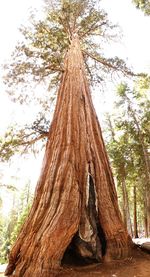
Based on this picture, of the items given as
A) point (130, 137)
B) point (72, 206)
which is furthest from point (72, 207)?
point (130, 137)

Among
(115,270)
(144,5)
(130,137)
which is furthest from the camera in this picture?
(130,137)

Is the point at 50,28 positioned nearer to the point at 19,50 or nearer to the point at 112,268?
the point at 19,50

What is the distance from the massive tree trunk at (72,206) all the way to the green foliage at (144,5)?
499 cm

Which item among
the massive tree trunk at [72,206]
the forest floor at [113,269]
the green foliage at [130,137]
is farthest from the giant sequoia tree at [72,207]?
the green foliage at [130,137]

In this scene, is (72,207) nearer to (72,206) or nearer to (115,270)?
(72,206)

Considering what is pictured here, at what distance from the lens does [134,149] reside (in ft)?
55.4

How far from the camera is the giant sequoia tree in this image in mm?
4340

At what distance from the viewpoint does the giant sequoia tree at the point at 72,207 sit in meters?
4.34

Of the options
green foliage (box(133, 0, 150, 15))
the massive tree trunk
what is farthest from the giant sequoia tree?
green foliage (box(133, 0, 150, 15))

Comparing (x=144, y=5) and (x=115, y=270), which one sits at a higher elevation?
(x=144, y=5)

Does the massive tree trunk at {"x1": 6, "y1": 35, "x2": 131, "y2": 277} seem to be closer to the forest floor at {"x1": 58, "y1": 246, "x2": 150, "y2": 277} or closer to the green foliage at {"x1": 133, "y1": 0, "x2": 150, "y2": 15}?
the forest floor at {"x1": 58, "y1": 246, "x2": 150, "y2": 277}

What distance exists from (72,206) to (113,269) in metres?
1.23

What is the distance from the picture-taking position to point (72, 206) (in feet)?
15.6

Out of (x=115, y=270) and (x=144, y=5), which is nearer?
(x=115, y=270)
